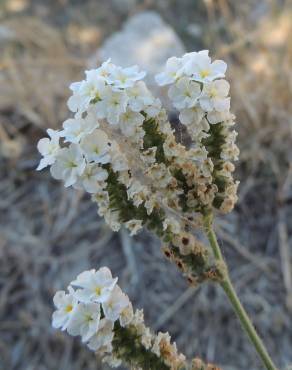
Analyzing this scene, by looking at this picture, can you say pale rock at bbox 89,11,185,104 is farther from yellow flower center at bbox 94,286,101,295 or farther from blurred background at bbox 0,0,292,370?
yellow flower center at bbox 94,286,101,295

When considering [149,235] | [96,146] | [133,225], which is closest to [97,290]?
[133,225]

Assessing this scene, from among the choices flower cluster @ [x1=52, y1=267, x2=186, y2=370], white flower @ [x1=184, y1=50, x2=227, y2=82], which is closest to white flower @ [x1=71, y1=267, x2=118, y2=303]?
A: flower cluster @ [x1=52, y1=267, x2=186, y2=370]

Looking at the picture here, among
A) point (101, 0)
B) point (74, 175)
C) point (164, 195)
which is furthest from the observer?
point (101, 0)

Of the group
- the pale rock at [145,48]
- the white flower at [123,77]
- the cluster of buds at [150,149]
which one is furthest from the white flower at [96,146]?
the pale rock at [145,48]

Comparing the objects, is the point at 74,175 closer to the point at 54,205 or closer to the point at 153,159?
the point at 153,159

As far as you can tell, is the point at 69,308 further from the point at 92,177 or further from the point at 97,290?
the point at 92,177

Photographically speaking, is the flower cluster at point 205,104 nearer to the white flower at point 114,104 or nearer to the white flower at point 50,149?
the white flower at point 114,104

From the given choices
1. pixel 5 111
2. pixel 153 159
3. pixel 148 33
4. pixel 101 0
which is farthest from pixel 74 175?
pixel 101 0
